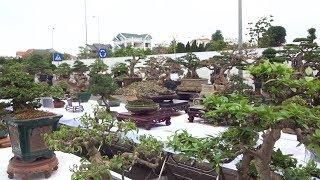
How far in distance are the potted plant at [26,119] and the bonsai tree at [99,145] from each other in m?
1.10

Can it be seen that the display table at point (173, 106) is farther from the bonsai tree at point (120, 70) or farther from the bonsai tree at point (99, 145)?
the bonsai tree at point (120, 70)

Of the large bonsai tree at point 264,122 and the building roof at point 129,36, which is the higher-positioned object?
the building roof at point 129,36

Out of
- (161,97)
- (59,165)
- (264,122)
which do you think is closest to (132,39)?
(161,97)

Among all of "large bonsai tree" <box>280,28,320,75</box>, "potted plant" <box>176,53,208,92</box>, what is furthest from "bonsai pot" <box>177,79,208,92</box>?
"large bonsai tree" <box>280,28,320,75</box>

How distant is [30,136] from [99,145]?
4.44ft

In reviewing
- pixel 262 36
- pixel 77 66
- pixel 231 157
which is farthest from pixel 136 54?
pixel 231 157

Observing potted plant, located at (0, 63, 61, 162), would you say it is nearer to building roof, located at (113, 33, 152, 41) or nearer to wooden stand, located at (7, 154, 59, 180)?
wooden stand, located at (7, 154, 59, 180)

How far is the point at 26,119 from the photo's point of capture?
3.63 m

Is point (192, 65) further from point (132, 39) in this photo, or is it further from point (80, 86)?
point (132, 39)

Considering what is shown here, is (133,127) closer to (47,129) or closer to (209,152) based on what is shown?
(209,152)

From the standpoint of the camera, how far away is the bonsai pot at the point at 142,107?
6.17 m

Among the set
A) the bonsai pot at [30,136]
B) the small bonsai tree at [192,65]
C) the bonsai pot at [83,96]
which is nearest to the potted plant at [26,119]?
the bonsai pot at [30,136]

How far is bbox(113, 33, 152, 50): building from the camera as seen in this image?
38.3m

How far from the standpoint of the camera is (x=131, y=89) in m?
6.81
